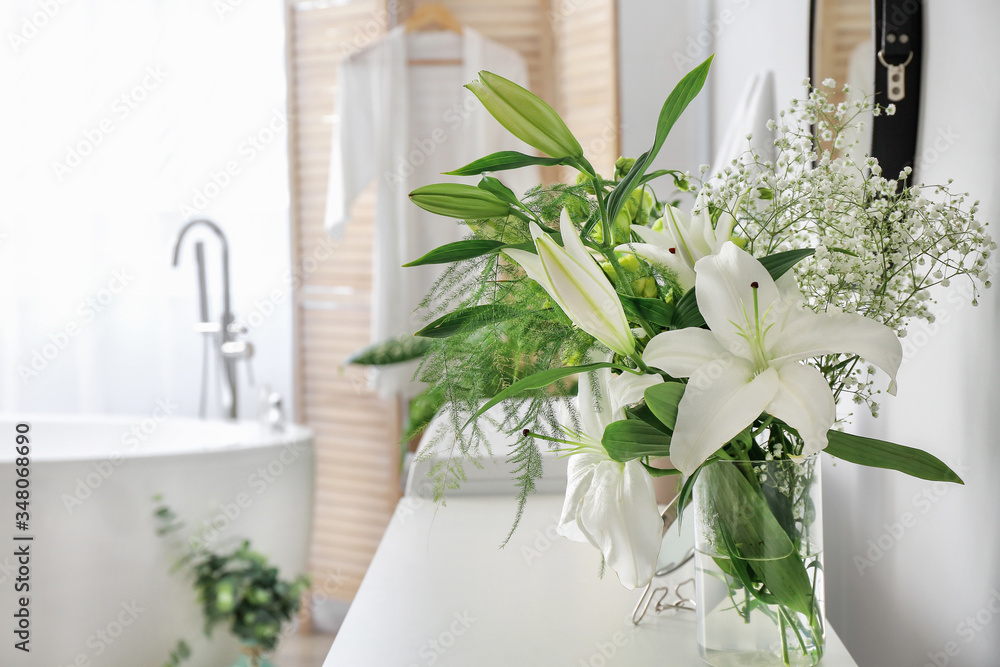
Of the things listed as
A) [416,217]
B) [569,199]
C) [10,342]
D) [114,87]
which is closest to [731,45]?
[416,217]

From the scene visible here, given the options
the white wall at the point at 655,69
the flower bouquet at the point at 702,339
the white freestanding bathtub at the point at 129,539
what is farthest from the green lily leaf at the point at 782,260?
the white freestanding bathtub at the point at 129,539

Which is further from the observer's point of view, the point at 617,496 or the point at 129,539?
the point at 129,539

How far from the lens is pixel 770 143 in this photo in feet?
3.96

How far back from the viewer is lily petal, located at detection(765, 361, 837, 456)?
1.39 feet

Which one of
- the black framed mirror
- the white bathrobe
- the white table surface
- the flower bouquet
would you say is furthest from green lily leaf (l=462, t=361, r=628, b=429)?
the white bathrobe

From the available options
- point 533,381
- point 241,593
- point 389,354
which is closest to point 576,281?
point 533,381

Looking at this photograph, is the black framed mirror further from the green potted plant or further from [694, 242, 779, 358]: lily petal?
the green potted plant

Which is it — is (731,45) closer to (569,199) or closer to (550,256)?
(569,199)

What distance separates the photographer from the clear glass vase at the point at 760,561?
1.72 feet

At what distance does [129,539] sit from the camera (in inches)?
69.8

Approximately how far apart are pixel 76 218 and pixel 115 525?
1.29 meters

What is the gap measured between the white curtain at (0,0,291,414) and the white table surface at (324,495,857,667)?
194 cm

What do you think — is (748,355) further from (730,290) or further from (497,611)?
→ (497,611)

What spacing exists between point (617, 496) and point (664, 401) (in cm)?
9
